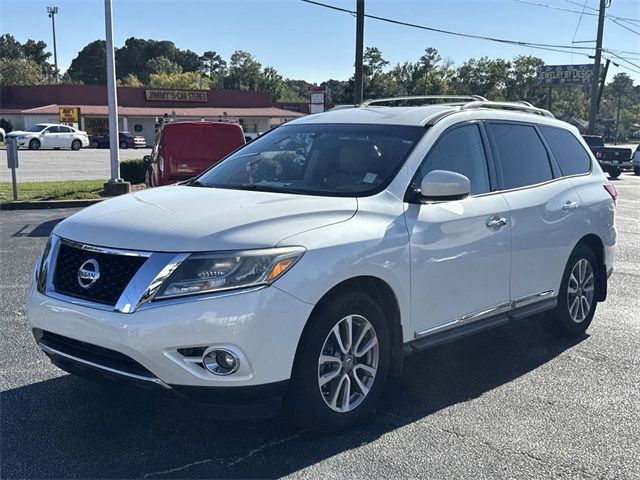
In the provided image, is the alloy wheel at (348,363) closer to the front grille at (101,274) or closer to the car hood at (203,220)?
the car hood at (203,220)

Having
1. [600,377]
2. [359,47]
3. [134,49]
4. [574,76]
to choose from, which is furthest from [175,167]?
[134,49]

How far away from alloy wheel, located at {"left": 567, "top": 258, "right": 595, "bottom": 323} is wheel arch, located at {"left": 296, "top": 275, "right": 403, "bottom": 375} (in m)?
2.29

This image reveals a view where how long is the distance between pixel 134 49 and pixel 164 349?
13367 centimetres

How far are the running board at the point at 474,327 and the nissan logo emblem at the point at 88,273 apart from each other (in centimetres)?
188

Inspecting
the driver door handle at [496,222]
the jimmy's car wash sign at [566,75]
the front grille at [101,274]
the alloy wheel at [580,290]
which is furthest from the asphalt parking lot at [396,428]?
the jimmy's car wash sign at [566,75]

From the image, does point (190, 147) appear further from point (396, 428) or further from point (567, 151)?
point (396, 428)

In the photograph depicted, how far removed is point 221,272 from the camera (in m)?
3.44

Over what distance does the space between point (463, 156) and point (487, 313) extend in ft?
3.70

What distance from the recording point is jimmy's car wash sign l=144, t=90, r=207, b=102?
63.5 meters

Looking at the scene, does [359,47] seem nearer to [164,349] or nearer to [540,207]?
[540,207]

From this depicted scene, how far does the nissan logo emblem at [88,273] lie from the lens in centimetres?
360

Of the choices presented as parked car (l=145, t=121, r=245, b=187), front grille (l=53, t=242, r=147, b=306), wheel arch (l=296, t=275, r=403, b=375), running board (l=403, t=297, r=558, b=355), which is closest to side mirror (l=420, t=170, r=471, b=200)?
wheel arch (l=296, t=275, r=403, b=375)

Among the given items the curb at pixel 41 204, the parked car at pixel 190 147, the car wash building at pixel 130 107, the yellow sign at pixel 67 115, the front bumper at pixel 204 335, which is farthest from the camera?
the car wash building at pixel 130 107

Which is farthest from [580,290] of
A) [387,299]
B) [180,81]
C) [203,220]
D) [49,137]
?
[180,81]
